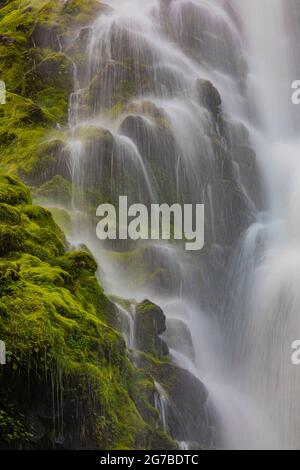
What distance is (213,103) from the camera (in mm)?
23938

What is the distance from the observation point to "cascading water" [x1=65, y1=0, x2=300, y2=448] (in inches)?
659

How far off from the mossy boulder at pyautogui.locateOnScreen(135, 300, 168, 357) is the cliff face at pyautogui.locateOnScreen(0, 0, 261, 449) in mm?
27

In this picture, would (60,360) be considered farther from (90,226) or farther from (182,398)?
(90,226)

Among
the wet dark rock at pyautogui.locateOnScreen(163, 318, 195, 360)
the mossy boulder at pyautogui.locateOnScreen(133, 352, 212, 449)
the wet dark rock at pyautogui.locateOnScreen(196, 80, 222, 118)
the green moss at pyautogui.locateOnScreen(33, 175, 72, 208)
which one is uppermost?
the wet dark rock at pyautogui.locateOnScreen(196, 80, 222, 118)

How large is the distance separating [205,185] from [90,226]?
4.97 metres

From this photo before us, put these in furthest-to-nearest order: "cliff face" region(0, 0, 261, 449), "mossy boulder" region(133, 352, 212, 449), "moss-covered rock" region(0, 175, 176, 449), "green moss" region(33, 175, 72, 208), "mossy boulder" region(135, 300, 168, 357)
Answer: "green moss" region(33, 175, 72, 208) < "mossy boulder" region(135, 300, 168, 357) < "mossy boulder" region(133, 352, 212, 449) < "cliff face" region(0, 0, 261, 449) < "moss-covered rock" region(0, 175, 176, 449)

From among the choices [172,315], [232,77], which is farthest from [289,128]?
[172,315]

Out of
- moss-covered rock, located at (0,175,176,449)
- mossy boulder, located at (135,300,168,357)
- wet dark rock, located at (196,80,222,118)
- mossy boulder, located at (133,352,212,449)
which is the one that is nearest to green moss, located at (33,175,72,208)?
moss-covered rock, located at (0,175,176,449)

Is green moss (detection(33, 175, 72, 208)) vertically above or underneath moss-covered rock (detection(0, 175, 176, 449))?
above

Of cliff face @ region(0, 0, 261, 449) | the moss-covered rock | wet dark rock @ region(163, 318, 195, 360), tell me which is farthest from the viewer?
wet dark rock @ region(163, 318, 195, 360)

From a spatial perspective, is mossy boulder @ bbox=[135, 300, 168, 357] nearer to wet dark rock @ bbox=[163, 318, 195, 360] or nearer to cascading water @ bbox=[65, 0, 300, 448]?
cascading water @ bbox=[65, 0, 300, 448]

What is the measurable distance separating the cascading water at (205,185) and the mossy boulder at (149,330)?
0.73ft

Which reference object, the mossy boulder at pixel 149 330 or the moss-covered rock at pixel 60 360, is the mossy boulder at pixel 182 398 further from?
the moss-covered rock at pixel 60 360

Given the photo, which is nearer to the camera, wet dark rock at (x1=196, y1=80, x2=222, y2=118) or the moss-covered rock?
the moss-covered rock
